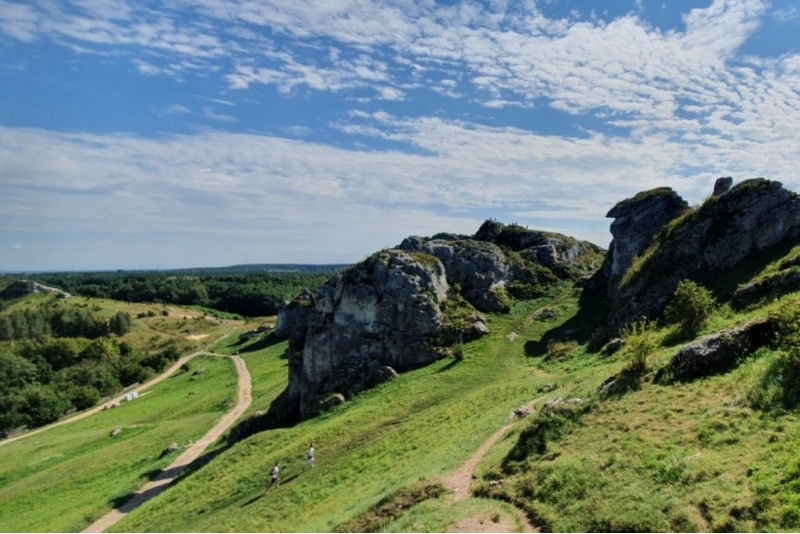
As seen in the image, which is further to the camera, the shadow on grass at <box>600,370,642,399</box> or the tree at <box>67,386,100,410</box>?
the tree at <box>67,386,100,410</box>

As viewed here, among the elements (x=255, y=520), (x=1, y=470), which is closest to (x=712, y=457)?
(x=255, y=520)

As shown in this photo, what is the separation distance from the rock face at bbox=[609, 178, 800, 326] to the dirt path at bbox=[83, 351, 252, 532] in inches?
1545

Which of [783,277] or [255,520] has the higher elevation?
[783,277]

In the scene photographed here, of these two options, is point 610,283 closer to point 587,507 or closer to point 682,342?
point 682,342

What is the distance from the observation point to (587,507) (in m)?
14.4

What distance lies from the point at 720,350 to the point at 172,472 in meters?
41.2

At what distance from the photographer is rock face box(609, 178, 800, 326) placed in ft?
126

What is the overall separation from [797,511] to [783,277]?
73.9ft

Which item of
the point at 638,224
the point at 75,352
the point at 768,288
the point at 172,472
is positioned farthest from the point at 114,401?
the point at 768,288

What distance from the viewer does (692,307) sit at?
95.9 ft

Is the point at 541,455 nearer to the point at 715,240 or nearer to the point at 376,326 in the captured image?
the point at 376,326

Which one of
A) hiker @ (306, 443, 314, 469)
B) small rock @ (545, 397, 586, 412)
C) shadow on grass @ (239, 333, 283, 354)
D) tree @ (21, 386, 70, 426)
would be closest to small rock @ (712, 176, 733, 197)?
small rock @ (545, 397, 586, 412)

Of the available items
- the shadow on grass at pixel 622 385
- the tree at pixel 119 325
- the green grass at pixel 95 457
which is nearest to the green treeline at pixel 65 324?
the tree at pixel 119 325

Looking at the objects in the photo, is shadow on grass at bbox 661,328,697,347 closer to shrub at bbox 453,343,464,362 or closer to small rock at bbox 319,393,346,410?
shrub at bbox 453,343,464,362
